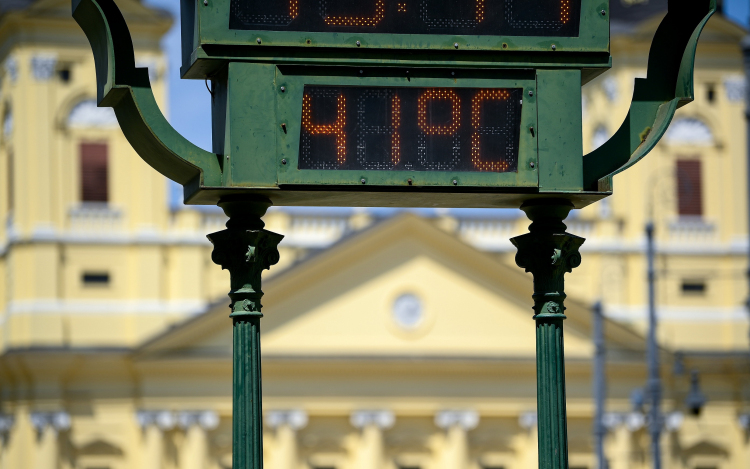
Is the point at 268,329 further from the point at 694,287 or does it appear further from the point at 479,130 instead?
the point at 479,130

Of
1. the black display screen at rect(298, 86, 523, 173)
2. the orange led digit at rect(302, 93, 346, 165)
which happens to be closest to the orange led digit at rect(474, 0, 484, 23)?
the black display screen at rect(298, 86, 523, 173)

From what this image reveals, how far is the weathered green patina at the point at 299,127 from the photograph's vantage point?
709 centimetres

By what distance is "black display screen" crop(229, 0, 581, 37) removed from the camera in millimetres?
7121

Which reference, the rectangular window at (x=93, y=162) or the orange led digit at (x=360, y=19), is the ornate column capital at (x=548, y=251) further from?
the rectangular window at (x=93, y=162)

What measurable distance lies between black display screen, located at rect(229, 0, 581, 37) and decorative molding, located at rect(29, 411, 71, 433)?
40.7m

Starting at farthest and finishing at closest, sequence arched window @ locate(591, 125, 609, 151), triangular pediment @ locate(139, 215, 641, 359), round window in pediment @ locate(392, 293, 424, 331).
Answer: arched window @ locate(591, 125, 609, 151) < round window in pediment @ locate(392, 293, 424, 331) < triangular pediment @ locate(139, 215, 641, 359)

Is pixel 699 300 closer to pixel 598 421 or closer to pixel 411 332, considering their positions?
pixel 411 332

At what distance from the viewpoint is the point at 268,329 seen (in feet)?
151

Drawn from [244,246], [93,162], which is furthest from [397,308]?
[244,246]

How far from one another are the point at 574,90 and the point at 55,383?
134ft

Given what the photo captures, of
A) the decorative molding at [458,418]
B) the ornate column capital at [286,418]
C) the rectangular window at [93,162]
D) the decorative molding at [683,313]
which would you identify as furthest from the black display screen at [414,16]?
the decorative molding at [683,313]

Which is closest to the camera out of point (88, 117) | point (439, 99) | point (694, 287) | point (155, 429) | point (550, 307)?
point (439, 99)

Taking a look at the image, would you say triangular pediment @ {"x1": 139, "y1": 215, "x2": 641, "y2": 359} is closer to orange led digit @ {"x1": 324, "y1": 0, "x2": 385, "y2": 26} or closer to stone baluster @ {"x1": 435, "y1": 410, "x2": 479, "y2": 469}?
stone baluster @ {"x1": 435, "y1": 410, "x2": 479, "y2": 469}

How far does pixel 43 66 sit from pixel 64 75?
0.62 m
